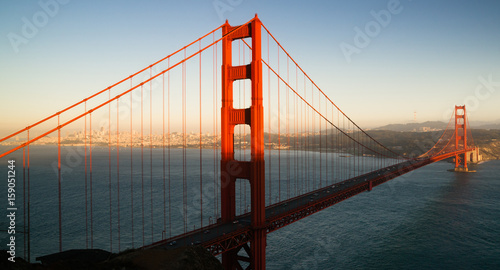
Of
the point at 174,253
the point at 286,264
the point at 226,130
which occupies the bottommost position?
the point at 286,264

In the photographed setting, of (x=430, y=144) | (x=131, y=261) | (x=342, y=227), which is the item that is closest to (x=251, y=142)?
(x=131, y=261)

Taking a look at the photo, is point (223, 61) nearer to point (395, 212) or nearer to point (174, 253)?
point (174, 253)

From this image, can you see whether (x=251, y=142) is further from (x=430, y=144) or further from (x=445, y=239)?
(x=430, y=144)

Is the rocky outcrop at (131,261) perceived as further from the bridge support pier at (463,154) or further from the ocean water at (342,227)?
the bridge support pier at (463,154)

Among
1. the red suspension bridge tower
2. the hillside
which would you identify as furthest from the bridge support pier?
the red suspension bridge tower

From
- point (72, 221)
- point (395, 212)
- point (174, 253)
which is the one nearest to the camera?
point (174, 253)

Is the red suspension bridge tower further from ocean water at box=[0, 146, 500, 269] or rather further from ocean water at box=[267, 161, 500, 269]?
ocean water at box=[267, 161, 500, 269]

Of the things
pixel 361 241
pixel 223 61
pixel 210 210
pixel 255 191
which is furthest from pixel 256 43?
pixel 210 210

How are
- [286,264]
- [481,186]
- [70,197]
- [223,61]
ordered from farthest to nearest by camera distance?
[481,186] → [70,197] → [286,264] → [223,61]

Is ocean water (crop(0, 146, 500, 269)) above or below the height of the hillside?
below
